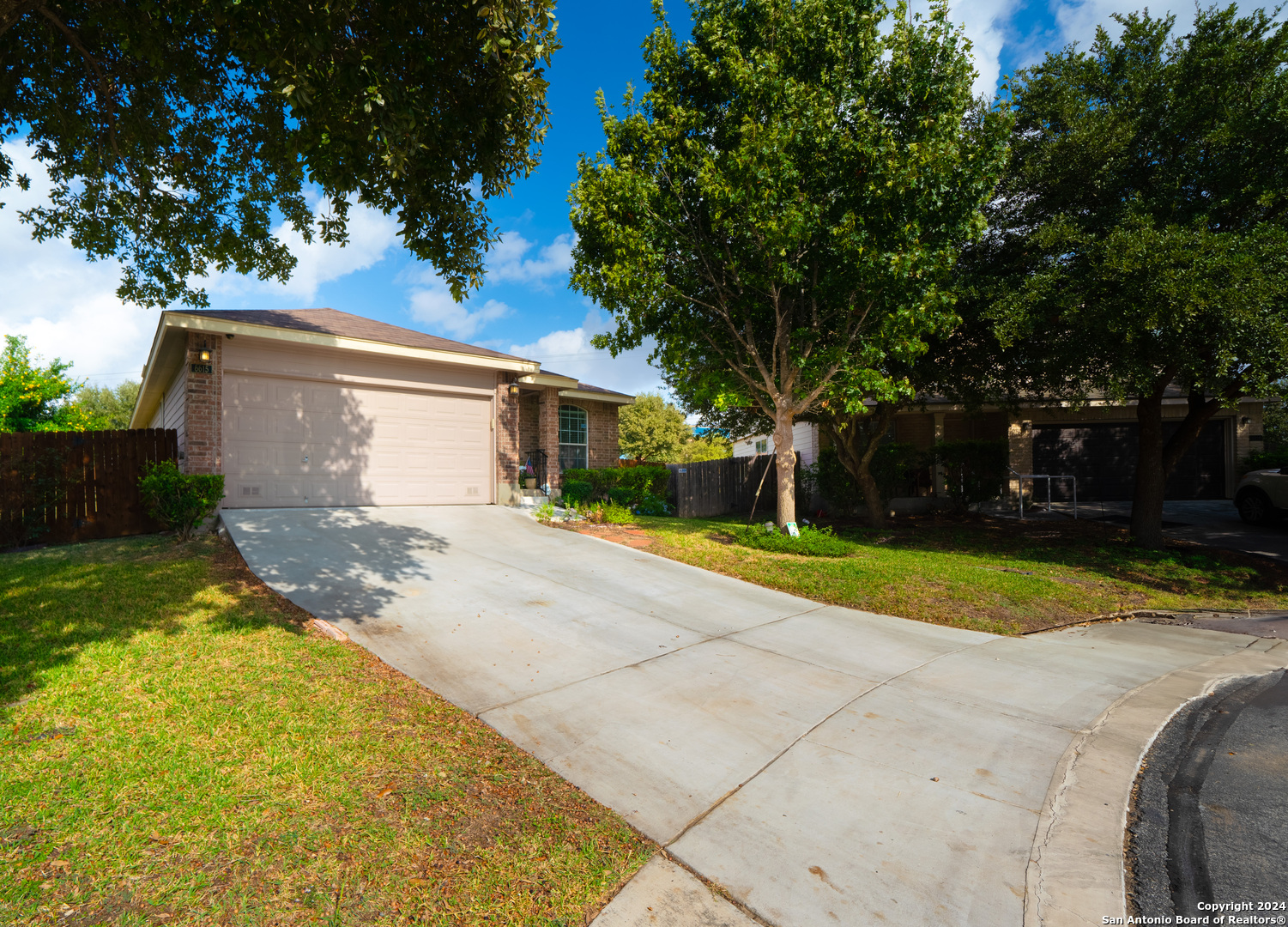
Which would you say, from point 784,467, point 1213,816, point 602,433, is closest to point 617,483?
point 602,433

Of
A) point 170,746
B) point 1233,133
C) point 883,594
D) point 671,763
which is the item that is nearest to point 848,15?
point 1233,133

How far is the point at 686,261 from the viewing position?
9.97 metres

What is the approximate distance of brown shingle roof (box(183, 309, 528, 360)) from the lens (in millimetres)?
10195

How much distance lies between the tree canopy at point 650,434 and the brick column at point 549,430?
23.6 metres

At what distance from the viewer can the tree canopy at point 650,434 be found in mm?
39844

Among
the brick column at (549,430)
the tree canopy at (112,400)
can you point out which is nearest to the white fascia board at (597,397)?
the brick column at (549,430)

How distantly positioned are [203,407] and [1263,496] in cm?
1992

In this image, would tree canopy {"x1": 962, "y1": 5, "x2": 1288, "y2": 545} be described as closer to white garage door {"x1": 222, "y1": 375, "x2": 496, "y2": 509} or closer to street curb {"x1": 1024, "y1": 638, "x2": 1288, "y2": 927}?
street curb {"x1": 1024, "y1": 638, "x2": 1288, "y2": 927}

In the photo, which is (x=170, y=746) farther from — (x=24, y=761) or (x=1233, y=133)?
(x=1233, y=133)

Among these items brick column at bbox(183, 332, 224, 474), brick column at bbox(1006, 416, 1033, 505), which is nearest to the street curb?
brick column at bbox(183, 332, 224, 474)

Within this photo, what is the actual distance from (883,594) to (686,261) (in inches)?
236

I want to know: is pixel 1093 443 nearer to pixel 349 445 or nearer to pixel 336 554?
pixel 349 445

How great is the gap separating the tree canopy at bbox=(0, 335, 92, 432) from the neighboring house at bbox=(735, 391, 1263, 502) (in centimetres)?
2517

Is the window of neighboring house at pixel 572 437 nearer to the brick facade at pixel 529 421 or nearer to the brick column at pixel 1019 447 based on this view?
the brick facade at pixel 529 421
